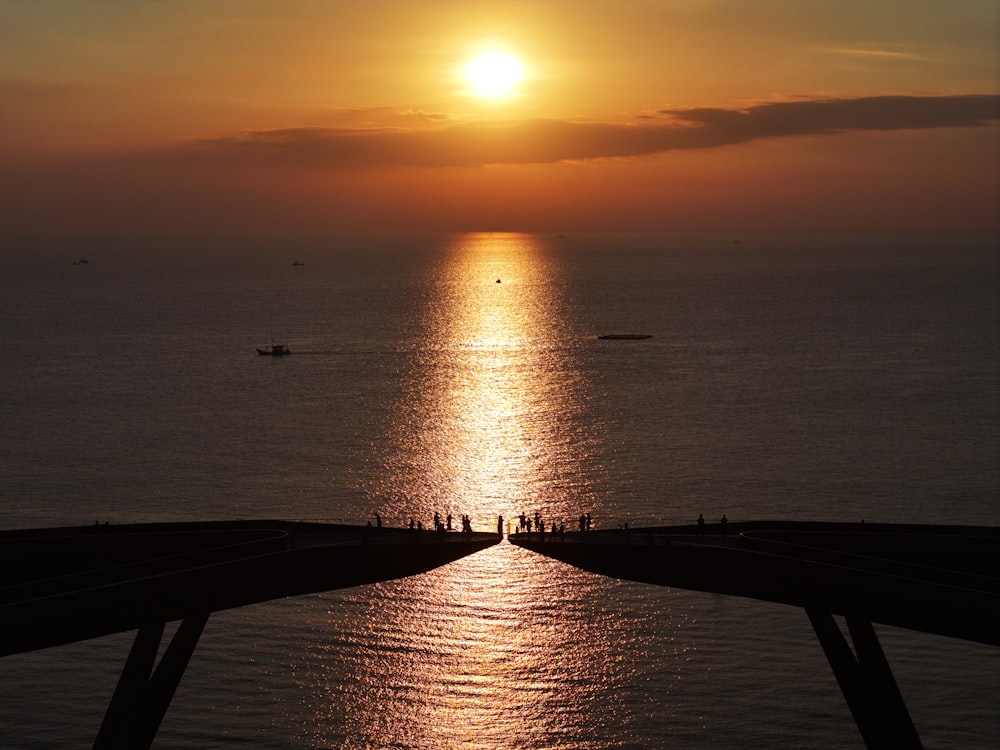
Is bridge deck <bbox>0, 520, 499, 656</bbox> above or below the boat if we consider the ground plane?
below

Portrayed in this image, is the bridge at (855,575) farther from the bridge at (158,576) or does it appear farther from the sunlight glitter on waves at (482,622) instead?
the sunlight glitter on waves at (482,622)

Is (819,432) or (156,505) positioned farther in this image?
(819,432)

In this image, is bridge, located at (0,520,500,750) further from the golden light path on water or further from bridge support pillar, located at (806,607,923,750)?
bridge support pillar, located at (806,607,923,750)

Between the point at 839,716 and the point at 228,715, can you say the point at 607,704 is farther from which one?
the point at 228,715

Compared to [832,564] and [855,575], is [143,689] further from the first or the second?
[855,575]

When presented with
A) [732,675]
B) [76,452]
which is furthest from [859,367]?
[732,675]

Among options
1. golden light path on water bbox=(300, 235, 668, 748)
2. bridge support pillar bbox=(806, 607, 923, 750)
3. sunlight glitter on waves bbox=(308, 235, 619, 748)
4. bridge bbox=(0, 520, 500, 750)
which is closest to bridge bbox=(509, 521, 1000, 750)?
bridge support pillar bbox=(806, 607, 923, 750)
